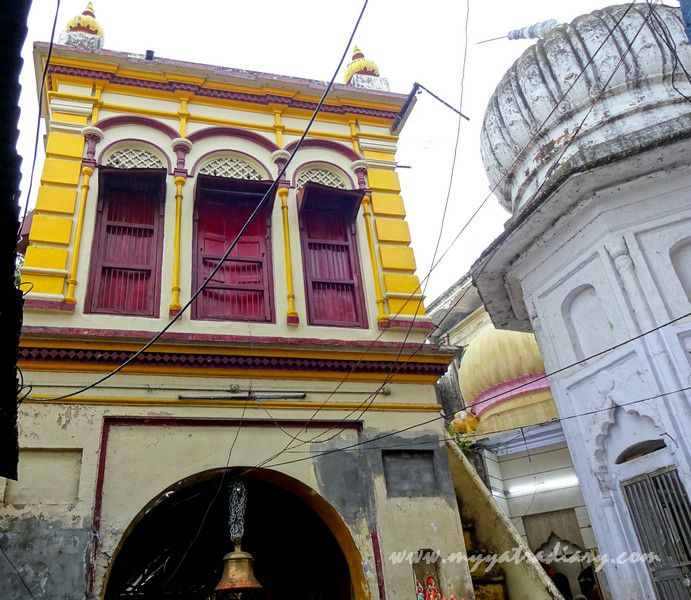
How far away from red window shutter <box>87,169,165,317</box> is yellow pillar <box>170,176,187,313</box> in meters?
0.21

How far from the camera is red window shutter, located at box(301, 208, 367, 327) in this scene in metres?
8.58

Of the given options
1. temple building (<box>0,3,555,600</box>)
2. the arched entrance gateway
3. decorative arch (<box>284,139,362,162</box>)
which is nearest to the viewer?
temple building (<box>0,3,555,600</box>)

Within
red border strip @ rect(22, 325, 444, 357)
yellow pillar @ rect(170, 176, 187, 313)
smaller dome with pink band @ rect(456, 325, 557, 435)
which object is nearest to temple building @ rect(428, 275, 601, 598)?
smaller dome with pink band @ rect(456, 325, 557, 435)

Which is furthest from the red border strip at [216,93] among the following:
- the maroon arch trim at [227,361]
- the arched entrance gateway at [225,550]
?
the arched entrance gateway at [225,550]

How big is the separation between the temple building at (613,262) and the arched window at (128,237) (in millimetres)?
4325

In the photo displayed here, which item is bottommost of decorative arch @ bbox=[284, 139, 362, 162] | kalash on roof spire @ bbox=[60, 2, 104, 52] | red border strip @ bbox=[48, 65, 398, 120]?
decorative arch @ bbox=[284, 139, 362, 162]

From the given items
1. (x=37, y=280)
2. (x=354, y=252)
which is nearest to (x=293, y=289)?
(x=354, y=252)

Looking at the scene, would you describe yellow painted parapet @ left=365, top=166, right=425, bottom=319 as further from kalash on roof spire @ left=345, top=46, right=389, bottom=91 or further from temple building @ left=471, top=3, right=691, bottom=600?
kalash on roof spire @ left=345, top=46, right=389, bottom=91

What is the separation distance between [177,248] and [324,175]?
9.06 feet

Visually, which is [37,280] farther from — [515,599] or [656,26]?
[656,26]

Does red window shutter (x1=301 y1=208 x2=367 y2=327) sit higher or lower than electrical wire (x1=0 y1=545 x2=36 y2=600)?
higher

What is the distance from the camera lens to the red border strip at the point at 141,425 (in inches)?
247

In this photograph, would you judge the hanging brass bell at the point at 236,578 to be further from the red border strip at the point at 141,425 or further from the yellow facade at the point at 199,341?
the red border strip at the point at 141,425

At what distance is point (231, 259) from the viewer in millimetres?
8633
